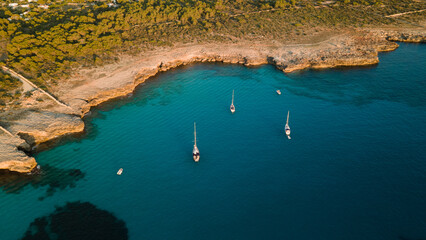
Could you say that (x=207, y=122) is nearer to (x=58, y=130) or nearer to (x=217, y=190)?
(x=217, y=190)

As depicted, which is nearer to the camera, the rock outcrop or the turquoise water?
the turquoise water

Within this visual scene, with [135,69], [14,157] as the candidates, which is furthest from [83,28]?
[14,157]

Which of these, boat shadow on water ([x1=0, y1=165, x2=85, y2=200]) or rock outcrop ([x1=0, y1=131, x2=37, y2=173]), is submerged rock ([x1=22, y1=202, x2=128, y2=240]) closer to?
boat shadow on water ([x1=0, y1=165, x2=85, y2=200])

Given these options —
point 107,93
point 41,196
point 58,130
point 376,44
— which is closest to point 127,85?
point 107,93

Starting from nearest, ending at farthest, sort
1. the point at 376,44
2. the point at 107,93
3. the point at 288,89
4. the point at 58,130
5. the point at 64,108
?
the point at 58,130, the point at 64,108, the point at 107,93, the point at 288,89, the point at 376,44

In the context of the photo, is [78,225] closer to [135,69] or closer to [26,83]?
[26,83]

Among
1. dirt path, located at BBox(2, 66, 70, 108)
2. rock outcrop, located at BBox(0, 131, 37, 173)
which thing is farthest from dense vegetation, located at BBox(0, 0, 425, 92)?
rock outcrop, located at BBox(0, 131, 37, 173)
